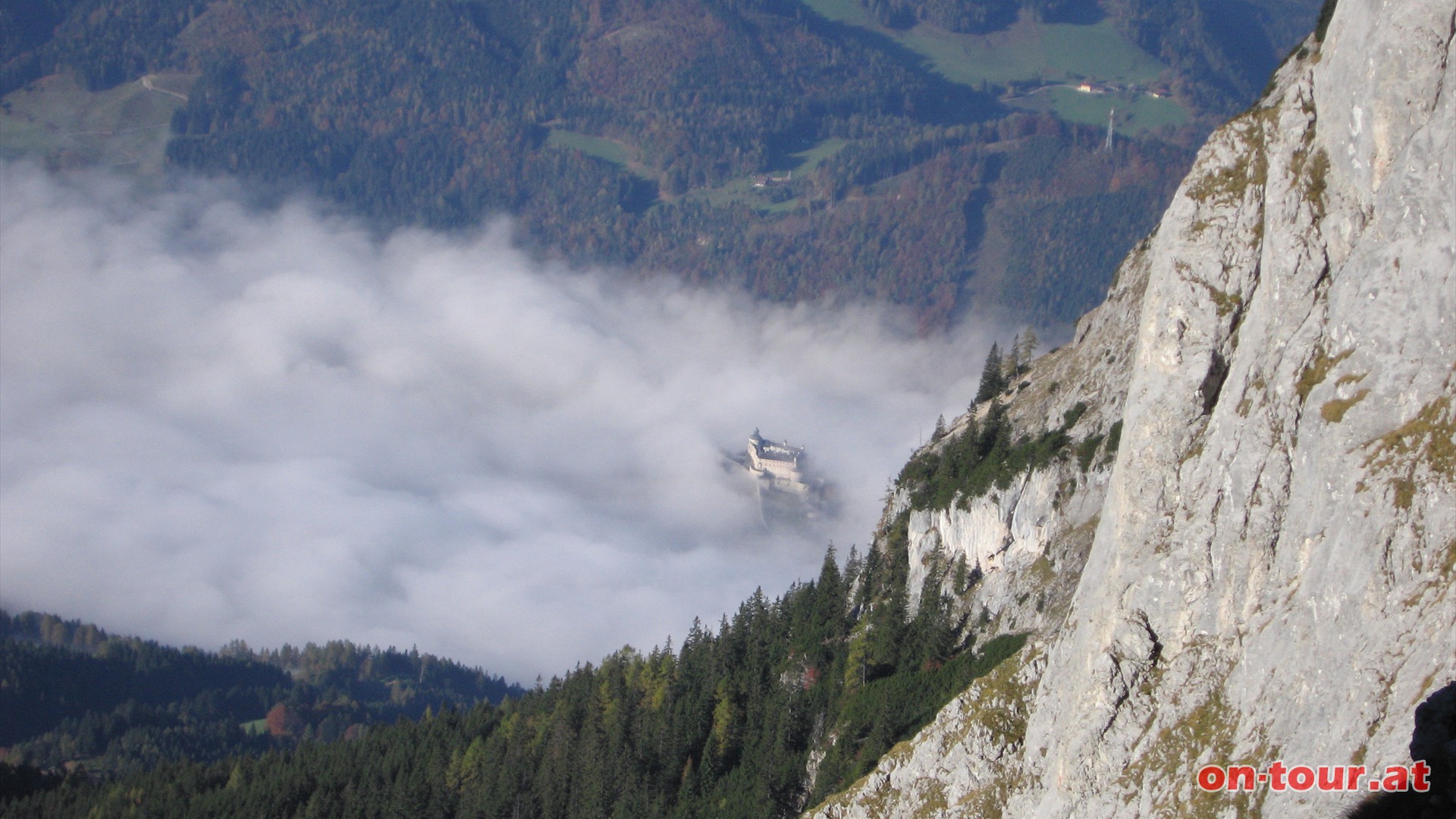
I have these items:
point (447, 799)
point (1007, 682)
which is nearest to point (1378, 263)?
point (1007, 682)

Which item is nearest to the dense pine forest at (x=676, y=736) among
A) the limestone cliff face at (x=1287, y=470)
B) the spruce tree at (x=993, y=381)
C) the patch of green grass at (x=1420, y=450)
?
the spruce tree at (x=993, y=381)

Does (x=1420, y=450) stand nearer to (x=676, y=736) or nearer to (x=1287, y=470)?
(x=1287, y=470)

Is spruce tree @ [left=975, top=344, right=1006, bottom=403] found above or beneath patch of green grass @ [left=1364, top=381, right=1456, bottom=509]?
above

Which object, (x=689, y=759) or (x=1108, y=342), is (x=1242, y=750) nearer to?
(x=1108, y=342)

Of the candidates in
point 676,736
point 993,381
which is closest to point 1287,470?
point 993,381

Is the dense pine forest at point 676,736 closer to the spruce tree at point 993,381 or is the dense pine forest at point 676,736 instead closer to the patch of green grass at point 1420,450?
the spruce tree at point 993,381

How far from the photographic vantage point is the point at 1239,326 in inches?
1857

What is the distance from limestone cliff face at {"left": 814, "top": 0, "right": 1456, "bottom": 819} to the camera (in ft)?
121

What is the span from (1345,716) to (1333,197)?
16492mm

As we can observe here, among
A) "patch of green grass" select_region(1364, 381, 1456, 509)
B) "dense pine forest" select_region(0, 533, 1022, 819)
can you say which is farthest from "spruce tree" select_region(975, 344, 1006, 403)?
"patch of green grass" select_region(1364, 381, 1456, 509)

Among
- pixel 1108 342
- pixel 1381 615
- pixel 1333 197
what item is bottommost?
pixel 1381 615

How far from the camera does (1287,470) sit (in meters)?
42.3

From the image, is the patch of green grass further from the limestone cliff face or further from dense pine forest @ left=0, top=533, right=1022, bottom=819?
dense pine forest @ left=0, top=533, right=1022, bottom=819

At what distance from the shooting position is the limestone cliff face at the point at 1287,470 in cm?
3700
